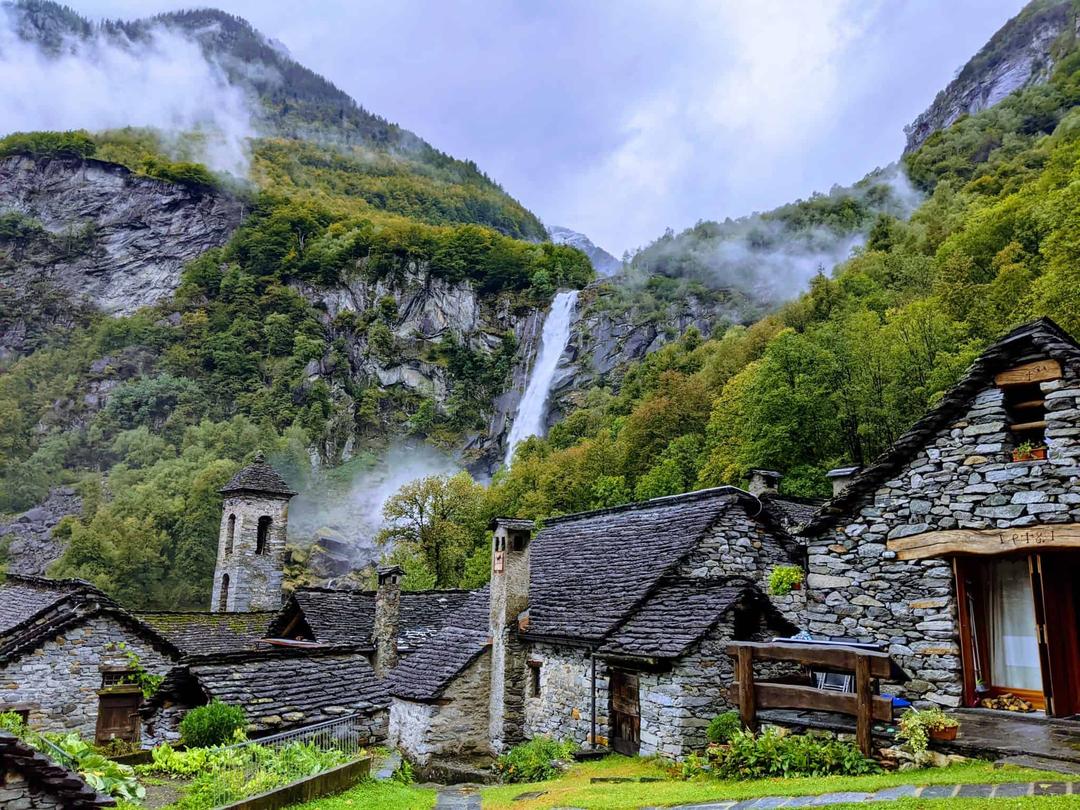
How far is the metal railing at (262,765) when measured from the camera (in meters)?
7.89

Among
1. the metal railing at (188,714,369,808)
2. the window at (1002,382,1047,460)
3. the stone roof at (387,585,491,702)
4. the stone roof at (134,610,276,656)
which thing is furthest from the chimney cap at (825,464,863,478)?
the stone roof at (134,610,276,656)

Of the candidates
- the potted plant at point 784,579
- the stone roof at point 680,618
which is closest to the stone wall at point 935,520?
the potted plant at point 784,579

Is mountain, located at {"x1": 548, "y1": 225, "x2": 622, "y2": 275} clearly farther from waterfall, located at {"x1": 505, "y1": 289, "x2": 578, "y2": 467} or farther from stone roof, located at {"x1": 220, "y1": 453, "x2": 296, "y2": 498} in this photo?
stone roof, located at {"x1": 220, "y1": 453, "x2": 296, "y2": 498}

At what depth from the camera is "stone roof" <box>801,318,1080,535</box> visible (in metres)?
8.43

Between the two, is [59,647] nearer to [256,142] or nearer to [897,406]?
[897,406]

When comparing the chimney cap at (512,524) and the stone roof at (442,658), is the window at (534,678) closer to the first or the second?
the stone roof at (442,658)

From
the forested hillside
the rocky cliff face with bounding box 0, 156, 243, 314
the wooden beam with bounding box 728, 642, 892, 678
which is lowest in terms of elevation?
the wooden beam with bounding box 728, 642, 892, 678

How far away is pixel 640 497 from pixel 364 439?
171 feet

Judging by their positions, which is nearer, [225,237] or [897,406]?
[897,406]

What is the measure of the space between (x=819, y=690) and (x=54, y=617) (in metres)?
18.7

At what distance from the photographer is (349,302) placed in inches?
3748

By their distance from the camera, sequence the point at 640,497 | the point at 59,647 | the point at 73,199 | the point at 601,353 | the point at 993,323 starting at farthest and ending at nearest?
the point at 73,199 → the point at 601,353 → the point at 640,497 → the point at 993,323 → the point at 59,647

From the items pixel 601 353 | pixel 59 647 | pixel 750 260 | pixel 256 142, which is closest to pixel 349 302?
pixel 601 353

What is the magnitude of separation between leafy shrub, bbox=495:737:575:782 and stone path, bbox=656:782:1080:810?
18.7 ft
